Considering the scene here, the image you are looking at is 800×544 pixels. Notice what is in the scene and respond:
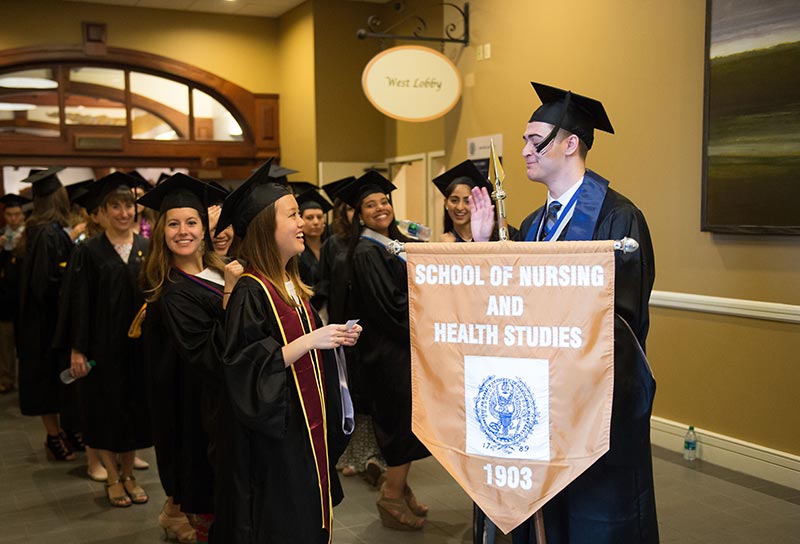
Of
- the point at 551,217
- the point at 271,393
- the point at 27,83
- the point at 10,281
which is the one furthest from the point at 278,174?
the point at 27,83

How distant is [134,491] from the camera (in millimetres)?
4613

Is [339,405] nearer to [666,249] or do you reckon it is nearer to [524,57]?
[666,249]

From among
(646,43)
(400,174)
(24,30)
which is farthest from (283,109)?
(646,43)

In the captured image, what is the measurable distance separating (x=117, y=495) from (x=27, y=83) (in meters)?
7.16

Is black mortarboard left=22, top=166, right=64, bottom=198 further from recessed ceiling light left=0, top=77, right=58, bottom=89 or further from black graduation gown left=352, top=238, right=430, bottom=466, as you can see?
recessed ceiling light left=0, top=77, right=58, bottom=89

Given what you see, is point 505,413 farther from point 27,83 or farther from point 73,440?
point 27,83

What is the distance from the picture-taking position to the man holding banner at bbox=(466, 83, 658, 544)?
2283 millimetres

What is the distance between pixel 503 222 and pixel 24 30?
30.4 feet

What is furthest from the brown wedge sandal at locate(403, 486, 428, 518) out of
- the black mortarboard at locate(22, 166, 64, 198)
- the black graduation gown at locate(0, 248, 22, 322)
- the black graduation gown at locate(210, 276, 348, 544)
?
the black graduation gown at locate(0, 248, 22, 322)

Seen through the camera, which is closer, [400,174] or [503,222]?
[503,222]

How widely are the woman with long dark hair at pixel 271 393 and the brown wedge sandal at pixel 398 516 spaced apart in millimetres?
1336

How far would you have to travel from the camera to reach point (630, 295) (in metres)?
2.36

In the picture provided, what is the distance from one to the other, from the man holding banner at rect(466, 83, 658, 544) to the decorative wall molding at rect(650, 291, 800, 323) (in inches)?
97.8

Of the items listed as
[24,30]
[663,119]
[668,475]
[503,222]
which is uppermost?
[24,30]
